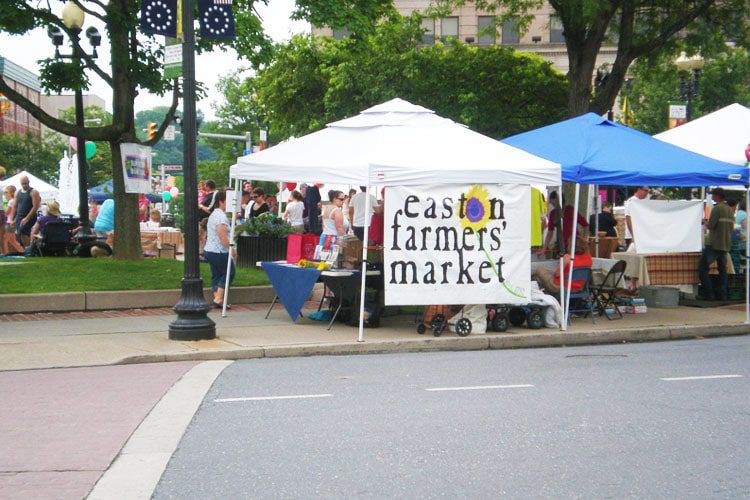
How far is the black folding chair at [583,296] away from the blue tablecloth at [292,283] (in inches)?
160

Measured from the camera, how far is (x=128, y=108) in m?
18.7

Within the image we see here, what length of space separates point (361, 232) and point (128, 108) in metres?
5.12

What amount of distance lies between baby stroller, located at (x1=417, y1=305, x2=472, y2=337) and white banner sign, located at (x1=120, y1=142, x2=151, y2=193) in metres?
6.89

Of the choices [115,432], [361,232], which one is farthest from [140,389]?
[361,232]

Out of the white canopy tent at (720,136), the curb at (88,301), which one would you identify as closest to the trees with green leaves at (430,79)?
the white canopy tent at (720,136)

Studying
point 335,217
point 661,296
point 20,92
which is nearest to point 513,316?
point 661,296

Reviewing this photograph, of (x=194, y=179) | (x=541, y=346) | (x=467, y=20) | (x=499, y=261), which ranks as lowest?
(x=541, y=346)

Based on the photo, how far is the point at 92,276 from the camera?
16859 millimetres

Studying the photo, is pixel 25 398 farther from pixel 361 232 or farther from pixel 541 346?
pixel 361 232

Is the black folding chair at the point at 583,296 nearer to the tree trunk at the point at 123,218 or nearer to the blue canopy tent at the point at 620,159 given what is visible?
the blue canopy tent at the point at 620,159

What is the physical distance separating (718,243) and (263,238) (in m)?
9.46

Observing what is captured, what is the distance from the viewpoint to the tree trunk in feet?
61.1

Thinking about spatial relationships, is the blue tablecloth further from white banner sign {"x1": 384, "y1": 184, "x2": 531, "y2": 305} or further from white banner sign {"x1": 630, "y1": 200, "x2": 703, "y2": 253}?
white banner sign {"x1": 630, "y1": 200, "x2": 703, "y2": 253}

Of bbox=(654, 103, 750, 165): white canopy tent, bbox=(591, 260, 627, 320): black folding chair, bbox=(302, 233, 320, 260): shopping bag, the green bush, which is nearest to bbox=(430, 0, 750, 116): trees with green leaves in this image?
bbox=(654, 103, 750, 165): white canopy tent
